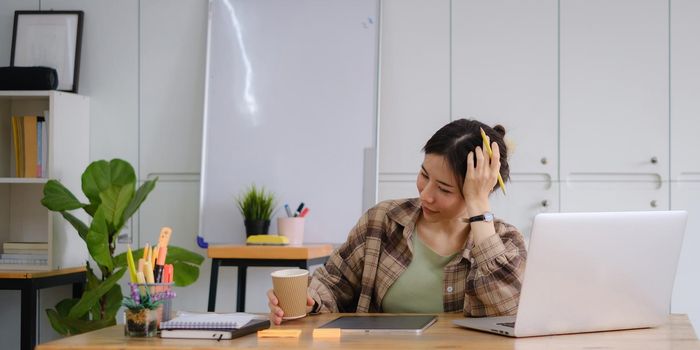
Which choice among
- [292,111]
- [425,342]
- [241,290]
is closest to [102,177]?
[241,290]

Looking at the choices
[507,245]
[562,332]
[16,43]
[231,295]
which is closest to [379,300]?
[507,245]

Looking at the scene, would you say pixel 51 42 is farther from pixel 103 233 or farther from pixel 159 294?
pixel 159 294

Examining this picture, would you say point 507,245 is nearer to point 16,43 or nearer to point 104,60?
point 104,60

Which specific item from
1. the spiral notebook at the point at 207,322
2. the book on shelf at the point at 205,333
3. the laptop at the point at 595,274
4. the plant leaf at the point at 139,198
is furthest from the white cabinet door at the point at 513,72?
the book on shelf at the point at 205,333

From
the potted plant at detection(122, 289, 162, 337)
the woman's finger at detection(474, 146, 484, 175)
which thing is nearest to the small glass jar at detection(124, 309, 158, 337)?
the potted plant at detection(122, 289, 162, 337)

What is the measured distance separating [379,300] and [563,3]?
214 cm

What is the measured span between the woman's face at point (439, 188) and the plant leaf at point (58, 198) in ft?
6.32

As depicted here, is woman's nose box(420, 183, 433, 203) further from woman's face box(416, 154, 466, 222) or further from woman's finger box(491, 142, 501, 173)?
woman's finger box(491, 142, 501, 173)

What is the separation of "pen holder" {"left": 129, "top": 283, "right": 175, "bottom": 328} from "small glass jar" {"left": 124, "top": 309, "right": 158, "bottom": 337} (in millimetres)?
14

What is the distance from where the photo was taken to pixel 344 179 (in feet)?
12.7

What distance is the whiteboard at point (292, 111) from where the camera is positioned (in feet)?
12.7

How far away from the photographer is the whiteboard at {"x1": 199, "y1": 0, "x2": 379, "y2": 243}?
3.87 m

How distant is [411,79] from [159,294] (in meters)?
2.45

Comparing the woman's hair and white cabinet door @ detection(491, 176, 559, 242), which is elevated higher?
the woman's hair
